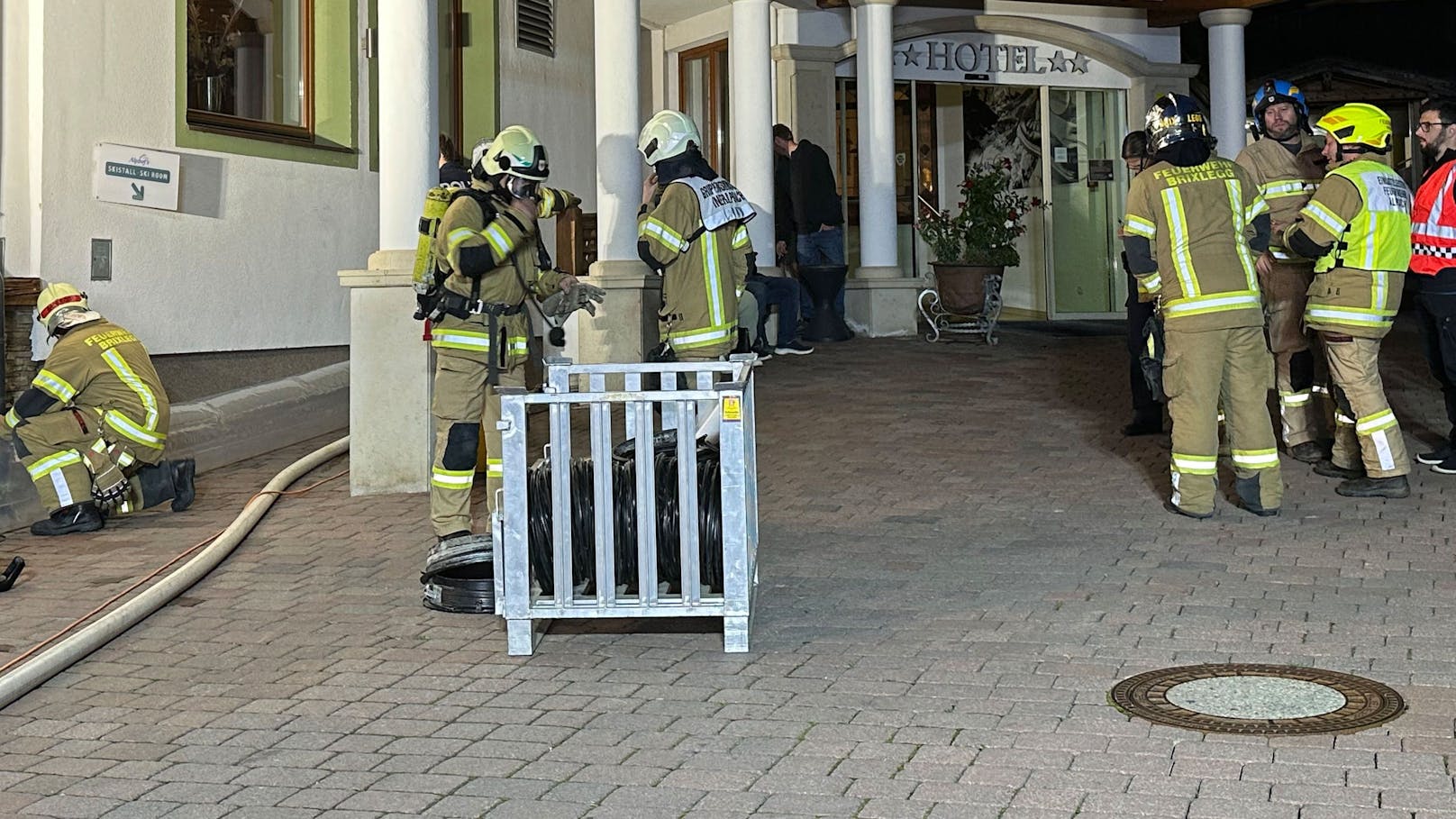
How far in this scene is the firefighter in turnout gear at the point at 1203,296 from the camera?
792cm

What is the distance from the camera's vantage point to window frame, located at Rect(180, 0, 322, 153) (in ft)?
37.3

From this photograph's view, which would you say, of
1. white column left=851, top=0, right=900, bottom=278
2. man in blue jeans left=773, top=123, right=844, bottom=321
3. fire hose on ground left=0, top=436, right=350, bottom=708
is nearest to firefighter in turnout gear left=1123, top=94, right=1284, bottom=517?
fire hose on ground left=0, top=436, right=350, bottom=708

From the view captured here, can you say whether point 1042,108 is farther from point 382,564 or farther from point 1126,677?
point 1126,677

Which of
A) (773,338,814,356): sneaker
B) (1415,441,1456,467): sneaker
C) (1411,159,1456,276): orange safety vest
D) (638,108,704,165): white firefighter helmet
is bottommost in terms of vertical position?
(1415,441,1456,467): sneaker

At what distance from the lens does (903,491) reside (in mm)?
8945

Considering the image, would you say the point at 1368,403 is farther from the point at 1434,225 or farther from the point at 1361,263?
the point at 1434,225

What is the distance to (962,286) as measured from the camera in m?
16.4

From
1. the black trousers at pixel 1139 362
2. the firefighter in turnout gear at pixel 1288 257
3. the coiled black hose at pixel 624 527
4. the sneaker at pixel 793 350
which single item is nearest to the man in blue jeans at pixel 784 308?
the sneaker at pixel 793 350

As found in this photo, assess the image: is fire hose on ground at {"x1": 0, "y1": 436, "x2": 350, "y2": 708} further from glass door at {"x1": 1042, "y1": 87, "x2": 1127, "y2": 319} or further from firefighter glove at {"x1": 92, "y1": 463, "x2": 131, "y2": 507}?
glass door at {"x1": 1042, "y1": 87, "x2": 1127, "y2": 319}

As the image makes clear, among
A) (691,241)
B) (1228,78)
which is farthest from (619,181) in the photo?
(1228,78)

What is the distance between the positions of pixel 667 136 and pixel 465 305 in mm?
1533

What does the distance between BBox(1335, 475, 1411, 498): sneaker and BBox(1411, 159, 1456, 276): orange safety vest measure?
1414 millimetres

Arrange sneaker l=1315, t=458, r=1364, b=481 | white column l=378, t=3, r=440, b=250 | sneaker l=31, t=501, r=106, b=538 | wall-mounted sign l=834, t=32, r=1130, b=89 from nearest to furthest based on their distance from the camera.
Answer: sneaker l=31, t=501, r=106, b=538
sneaker l=1315, t=458, r=1364, b=481
white column l=378, t=3, r=440, b=250
wall-mounted sign l=834, t=32, r=1130, b=89

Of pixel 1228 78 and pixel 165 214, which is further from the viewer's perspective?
pixel 1228 78
